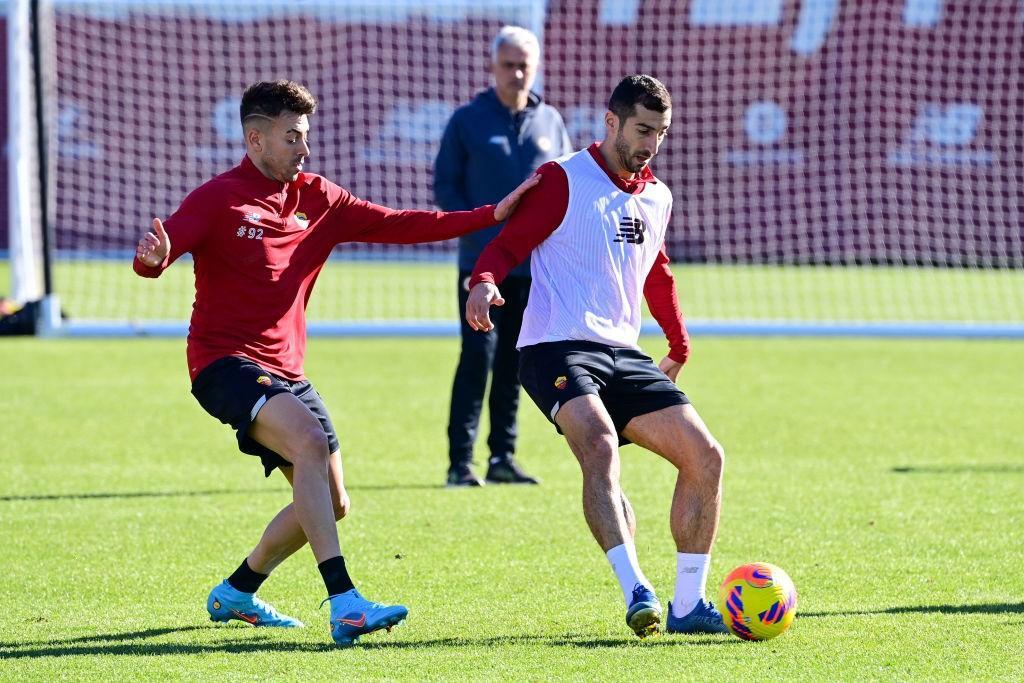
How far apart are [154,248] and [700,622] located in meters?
2.16

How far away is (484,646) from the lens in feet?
16.1

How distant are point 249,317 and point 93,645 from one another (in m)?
1.18

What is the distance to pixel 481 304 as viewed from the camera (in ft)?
16.9

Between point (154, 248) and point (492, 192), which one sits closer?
point (154, 248)

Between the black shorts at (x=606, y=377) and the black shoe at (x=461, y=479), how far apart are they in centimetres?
289

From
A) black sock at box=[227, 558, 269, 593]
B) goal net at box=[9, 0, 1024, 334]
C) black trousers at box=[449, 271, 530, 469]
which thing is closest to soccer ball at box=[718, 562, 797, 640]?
black sock at box=[227, 558, 269, 593]

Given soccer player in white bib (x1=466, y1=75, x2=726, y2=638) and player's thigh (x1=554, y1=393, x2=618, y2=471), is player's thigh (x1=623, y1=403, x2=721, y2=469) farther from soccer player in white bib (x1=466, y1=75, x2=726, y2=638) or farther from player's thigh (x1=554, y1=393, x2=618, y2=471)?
player's thigh (x1=554, y1=393, x2=618, y2=471)

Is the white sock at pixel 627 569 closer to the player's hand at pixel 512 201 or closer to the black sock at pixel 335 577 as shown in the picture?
the black sock at pixel 335 577

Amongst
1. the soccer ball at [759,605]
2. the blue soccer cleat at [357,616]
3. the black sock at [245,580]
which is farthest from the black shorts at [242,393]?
the soccer ball at [759,605]

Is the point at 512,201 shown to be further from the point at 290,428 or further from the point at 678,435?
the point at 290,428

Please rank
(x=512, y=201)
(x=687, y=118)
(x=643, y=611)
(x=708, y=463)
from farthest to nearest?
1. (x=687, y=118)
2. (x=512, y=201)
3. (x=708, y=463)
4. (x=643, y=611)

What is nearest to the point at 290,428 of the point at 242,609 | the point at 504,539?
the point at 242,609

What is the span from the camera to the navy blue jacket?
27.0ft

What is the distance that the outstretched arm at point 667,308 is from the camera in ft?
18.6
